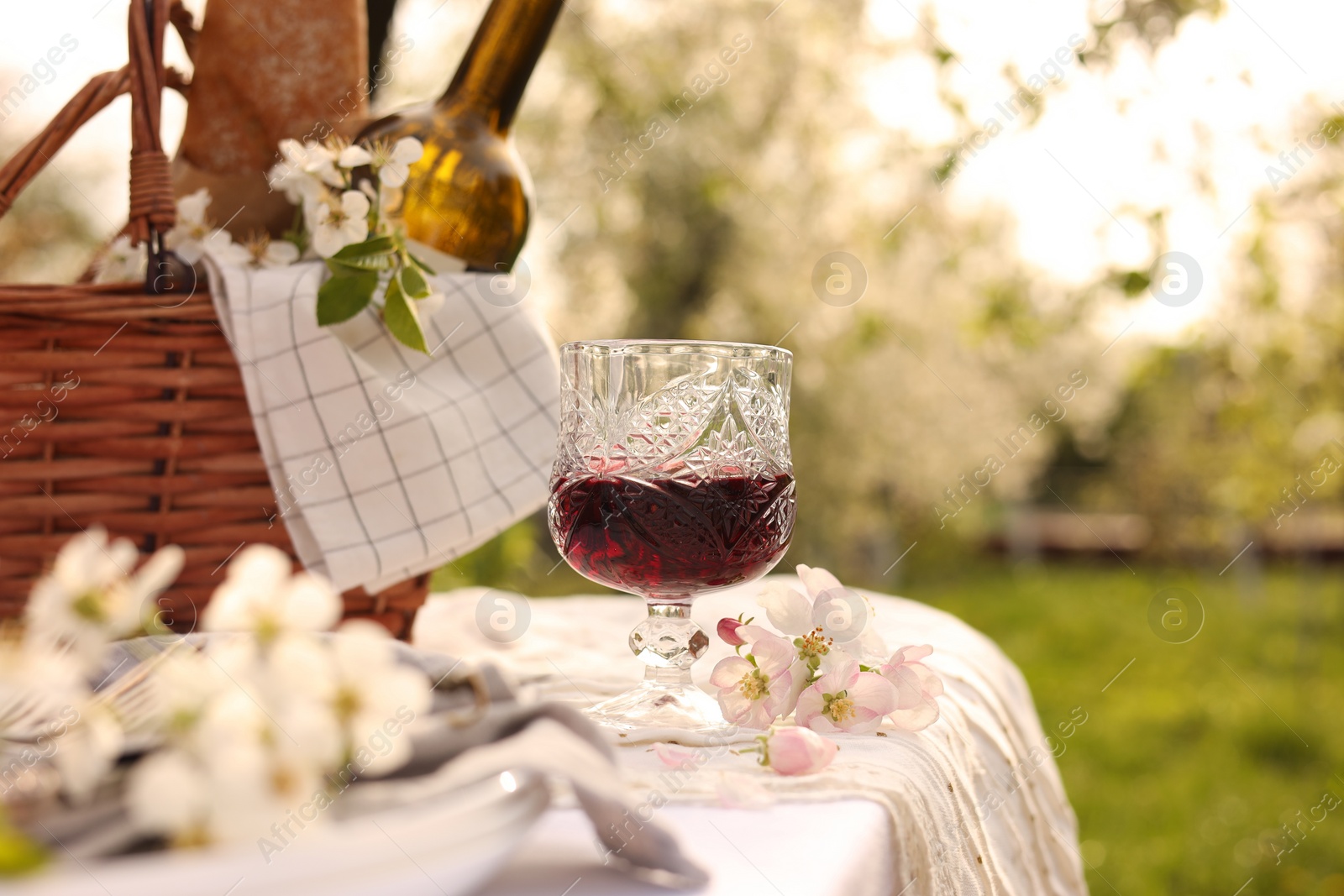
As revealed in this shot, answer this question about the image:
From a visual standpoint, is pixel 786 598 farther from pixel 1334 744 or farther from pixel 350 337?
pixel 1334 744

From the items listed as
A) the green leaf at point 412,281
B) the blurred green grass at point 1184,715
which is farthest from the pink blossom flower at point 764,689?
the blurred green grass at point 1184,715

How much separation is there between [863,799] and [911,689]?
0.64ft

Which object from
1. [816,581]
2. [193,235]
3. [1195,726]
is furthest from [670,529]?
[1195,726]

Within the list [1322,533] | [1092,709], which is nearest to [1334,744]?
[1092,709]

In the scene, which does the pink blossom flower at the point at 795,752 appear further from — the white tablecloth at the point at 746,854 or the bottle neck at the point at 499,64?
the bottle neck at the point at 499,64

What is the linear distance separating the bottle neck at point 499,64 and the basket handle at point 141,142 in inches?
14.9

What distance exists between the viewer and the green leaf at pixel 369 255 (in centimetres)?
120

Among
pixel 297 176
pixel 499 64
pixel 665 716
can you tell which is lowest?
pixel 665 716

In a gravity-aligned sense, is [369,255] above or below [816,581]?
above

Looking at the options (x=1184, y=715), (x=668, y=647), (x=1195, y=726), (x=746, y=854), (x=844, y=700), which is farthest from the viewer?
(x=1184, y=715)

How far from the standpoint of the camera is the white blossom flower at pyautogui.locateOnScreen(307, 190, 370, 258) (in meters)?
1.21

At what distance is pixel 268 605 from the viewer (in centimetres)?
45

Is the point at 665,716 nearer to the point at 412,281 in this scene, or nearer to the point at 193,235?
the point at 412,281

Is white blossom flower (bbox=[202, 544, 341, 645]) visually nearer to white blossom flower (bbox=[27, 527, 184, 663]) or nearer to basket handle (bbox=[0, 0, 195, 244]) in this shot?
white blossom flower (bbox=[27, 527, 184, 663])
